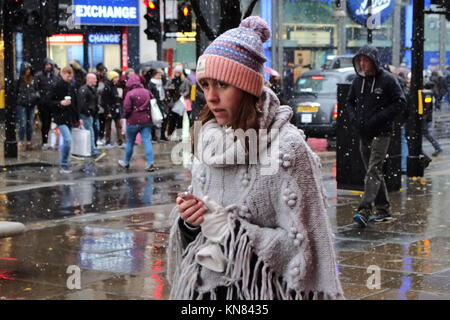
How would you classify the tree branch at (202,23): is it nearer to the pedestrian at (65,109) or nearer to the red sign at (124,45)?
the pedestrian at (65,109)

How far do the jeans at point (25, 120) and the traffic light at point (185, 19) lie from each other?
4.67 metres

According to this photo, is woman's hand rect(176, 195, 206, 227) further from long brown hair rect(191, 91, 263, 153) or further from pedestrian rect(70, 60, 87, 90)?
pedestrian rect(70, 60, 87, 90)

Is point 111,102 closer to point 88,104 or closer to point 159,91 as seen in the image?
point 159,91

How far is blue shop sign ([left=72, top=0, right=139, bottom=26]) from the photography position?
105ft

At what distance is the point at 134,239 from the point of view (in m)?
9.31

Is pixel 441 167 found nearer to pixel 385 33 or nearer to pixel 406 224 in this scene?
pixel 406 224

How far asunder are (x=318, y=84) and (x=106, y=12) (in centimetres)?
1219

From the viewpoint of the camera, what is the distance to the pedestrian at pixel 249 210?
127 inches

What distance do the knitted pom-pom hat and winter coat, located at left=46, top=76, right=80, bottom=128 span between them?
Answer: 13593mm

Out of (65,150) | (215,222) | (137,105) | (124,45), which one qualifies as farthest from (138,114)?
(124,45)

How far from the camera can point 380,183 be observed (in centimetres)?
1004

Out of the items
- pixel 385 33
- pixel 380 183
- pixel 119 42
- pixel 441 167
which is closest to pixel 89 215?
pixel 380 183

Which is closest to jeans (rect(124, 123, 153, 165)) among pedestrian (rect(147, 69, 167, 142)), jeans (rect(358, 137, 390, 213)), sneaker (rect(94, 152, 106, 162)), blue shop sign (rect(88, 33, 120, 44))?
sneaker (rect(94, 152, 106, 162))
